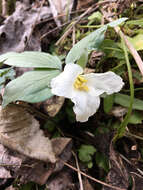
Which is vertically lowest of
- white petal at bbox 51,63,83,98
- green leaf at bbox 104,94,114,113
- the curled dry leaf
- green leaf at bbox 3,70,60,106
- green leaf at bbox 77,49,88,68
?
the curled dry leaf

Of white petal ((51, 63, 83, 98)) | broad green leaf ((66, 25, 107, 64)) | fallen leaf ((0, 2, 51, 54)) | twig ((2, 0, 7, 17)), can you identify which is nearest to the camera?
white petal ((51, 63, 83, 98))

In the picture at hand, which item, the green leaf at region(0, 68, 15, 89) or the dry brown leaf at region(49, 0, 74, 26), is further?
→ the dry brown leaf at region(49, 0, 74, 26)

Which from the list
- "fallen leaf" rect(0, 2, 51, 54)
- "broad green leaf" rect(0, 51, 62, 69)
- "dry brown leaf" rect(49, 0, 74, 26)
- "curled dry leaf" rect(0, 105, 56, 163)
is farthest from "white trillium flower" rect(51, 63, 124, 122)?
"dry brown leaf" rect(49, 0, 74, 26)

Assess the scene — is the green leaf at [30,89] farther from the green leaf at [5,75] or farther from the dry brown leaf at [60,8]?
the dry brown leaf at [60,8]

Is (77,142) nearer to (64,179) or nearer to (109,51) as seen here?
(64,179)

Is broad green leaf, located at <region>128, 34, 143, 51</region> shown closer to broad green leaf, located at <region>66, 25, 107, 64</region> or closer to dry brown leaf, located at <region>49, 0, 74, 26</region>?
broad green leaf, located at <region>66, 25, 107, 64</region>

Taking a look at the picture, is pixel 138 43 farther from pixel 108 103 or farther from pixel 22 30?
pixel 22 30

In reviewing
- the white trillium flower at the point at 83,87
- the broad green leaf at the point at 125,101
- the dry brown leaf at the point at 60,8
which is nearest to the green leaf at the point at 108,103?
the broad green leaf at the point at 125,101

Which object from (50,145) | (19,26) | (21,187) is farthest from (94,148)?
(19,26)
